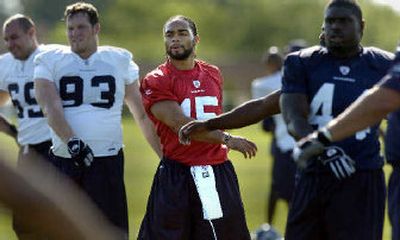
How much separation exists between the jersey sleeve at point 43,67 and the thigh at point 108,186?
2.20ft

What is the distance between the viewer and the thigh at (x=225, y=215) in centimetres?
705

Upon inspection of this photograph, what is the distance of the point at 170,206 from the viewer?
23.1ft

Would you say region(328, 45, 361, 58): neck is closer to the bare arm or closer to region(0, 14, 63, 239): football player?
the bare arm

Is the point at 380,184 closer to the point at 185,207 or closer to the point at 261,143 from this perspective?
the point at 185,207

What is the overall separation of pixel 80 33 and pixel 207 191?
5.29 feet

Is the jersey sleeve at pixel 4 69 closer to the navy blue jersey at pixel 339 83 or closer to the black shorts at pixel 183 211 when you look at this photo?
the black shorts at pixel 183 211

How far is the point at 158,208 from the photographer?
23.2ft

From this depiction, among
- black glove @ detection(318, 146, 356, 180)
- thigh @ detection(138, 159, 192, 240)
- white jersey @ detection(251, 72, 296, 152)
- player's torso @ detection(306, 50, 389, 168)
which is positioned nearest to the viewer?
black glove @ detection(318, 146, 356, 180)

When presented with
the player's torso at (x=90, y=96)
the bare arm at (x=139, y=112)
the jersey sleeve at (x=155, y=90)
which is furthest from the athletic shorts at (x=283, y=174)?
the jersey sleeve at (x=155, y=90)

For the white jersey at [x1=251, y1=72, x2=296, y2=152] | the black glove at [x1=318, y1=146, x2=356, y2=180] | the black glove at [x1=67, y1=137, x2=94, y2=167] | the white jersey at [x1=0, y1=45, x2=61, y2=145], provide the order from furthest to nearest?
the white jersey at [x1=251, y1=72, x2=296, y2=152] < the white jersey at [x1=0, y1=45, x2=61, y2=145] < the black glove at [x1=67, y1=137, x2=94, y2=167] < the black glove at [x1=318, y1=146, x2=356, y2=180]

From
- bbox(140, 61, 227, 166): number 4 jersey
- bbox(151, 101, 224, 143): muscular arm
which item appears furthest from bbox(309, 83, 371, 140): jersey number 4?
bbox(140, 61, 227, 166): number 4 jersey

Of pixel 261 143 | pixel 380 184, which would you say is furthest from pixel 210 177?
pixel 261 143

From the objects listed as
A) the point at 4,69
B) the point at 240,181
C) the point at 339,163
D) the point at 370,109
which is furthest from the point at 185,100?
A: the point at 240,181

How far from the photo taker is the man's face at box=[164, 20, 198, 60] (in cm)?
715
